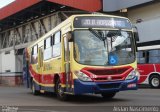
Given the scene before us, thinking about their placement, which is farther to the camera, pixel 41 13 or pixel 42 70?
pixel 41 13

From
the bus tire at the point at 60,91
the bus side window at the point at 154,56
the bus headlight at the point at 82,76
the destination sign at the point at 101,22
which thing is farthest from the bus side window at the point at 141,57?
the bus headlight at the point at 82,76

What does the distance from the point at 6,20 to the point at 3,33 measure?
7.45m

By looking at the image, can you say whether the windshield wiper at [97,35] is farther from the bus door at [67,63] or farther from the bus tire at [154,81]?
the bus tire at [154,81]

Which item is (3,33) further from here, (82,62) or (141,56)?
(82,62)

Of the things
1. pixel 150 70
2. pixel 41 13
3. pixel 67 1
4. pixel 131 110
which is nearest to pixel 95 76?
pixel 131 110

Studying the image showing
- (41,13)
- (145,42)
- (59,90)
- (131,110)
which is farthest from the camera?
(41,13)

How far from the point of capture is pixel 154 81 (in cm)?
2880

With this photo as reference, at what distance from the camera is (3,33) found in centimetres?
5628

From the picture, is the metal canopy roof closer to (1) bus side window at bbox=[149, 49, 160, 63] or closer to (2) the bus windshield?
(1) bus side window at bbox=[149, 49, 160, 63]

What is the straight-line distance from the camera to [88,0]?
37.5 m

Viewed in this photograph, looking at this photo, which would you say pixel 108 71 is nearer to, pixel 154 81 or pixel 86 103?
pixel 86 103

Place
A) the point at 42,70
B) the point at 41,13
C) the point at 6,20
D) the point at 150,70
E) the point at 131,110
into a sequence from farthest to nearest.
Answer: the point at 6,20 < the point at 41,13 < the point at 150,70 < the point at 42,70 < the point at 131,110

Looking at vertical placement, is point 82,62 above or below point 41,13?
below

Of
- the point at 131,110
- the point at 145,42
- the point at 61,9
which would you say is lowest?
the point at 131,110
